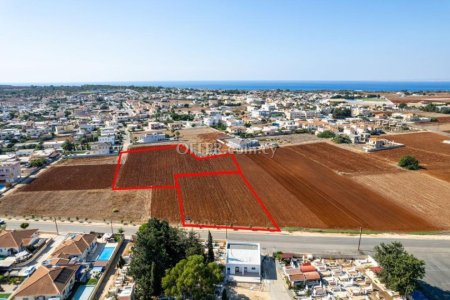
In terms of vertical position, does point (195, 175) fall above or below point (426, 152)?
below

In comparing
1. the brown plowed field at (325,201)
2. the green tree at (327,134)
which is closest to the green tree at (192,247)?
the brown plowed field at (325,201)

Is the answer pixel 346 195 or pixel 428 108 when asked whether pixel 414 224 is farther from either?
pixel 428 108

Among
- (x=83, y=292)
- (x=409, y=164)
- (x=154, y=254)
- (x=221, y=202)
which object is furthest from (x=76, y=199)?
(x=409, y=164)

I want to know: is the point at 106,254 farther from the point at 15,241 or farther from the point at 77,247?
the point at 15,241

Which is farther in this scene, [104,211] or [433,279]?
[104,211]

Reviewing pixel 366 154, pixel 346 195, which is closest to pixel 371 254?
pixel 346 195

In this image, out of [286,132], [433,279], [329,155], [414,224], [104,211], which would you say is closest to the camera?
[433,279]

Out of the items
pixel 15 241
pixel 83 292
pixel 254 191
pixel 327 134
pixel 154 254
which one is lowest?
pixel 83 292

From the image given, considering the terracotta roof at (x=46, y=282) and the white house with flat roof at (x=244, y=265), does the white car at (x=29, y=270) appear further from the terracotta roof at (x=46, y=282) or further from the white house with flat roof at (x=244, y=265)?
the white house with flat roof at (x=244, y=265)
